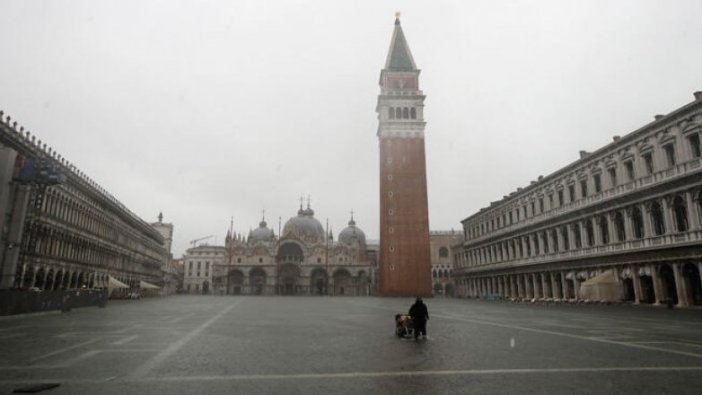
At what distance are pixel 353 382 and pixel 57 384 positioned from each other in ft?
15.5

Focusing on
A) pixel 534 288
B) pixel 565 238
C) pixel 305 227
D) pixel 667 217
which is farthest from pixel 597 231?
pixel 305 227

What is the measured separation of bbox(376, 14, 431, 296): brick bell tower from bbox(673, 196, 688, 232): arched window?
3819 centimetres

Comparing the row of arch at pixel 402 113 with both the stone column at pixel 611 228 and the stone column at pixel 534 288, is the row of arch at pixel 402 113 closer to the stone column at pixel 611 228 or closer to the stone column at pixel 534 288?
the stone column at pixel 534 288

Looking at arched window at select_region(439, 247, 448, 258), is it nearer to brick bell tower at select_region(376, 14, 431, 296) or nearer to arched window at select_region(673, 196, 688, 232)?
brick bell tower at select_region(376, 14, 431, 296)

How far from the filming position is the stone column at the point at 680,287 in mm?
28891

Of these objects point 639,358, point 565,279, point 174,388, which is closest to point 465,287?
point 565,279

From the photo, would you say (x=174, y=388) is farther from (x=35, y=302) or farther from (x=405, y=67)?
(x=405, y=67)

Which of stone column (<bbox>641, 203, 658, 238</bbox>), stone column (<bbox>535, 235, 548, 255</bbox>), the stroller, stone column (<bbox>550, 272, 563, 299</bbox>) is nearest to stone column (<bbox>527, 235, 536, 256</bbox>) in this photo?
stone column (<bbox>535, 235, 548, 255</bbox>)

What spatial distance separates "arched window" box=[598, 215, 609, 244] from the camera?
3703cm

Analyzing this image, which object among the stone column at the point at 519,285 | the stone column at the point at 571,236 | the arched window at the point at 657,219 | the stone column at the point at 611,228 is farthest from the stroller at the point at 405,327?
the stone column at the point at 519,285

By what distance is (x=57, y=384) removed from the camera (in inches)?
290

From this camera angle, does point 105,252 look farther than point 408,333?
Yes

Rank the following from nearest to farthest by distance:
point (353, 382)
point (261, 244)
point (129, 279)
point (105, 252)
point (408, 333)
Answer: point (353, 382) → point (408, 333) → point (105, 252) → point (129, 279) → point (261, 244)

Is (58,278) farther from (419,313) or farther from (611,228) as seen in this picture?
(611,228)
